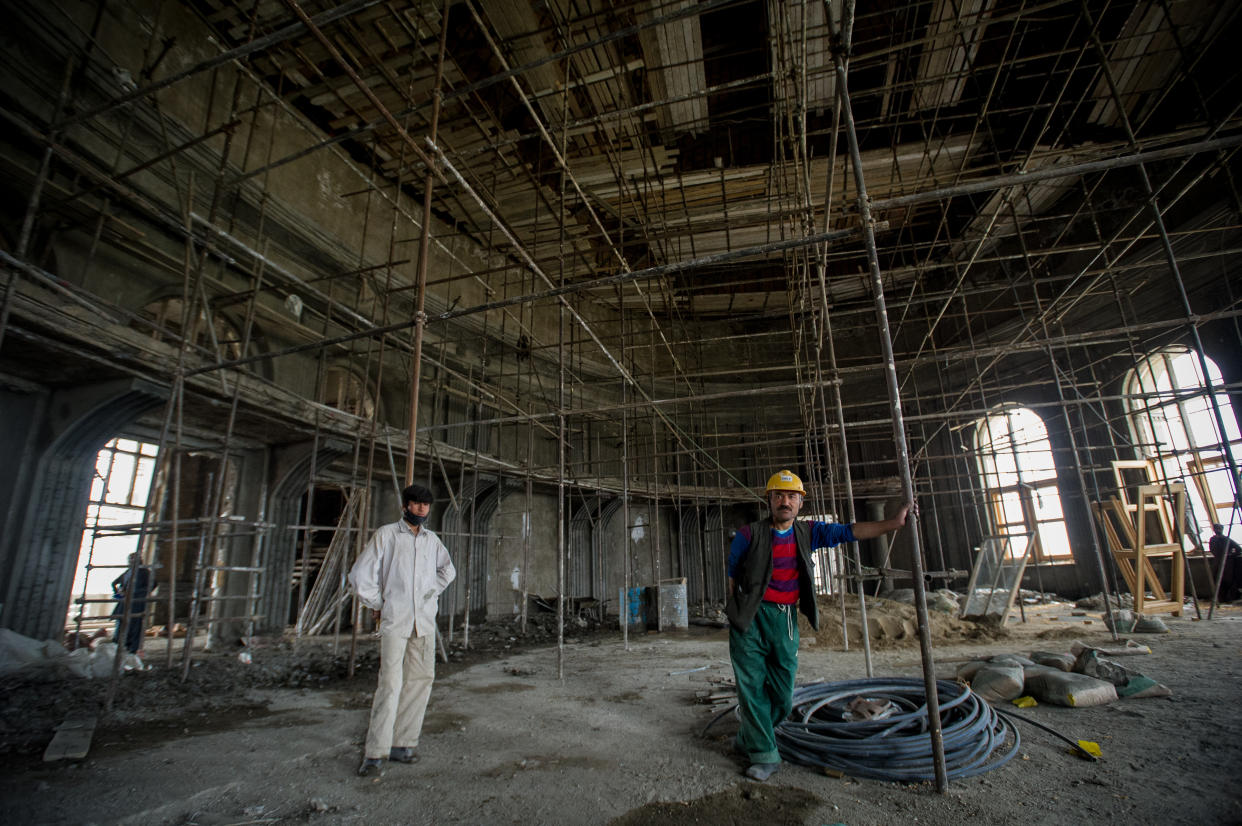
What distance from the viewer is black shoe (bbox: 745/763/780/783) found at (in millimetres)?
3521

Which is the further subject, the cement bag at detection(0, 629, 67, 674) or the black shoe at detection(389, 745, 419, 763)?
the cement bag at detection(0, 629, 67, 674)

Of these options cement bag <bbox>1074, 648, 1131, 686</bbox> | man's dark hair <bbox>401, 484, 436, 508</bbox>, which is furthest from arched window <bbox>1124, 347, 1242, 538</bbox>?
man's dark hair <bbox>401, 484, 436, 508</bbox>

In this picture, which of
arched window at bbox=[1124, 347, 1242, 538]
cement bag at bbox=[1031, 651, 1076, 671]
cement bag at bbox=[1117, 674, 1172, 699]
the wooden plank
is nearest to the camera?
the wooden plank

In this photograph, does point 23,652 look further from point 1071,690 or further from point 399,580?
point 1071,690

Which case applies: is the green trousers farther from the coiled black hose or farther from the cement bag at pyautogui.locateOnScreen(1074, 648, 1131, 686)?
the cement bag at pyautogui.locateOnScreen(1074, 648, 1131, 686)

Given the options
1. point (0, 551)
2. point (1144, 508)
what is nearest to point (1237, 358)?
point (1144, 508)

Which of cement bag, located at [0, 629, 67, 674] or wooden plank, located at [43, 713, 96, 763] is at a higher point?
cement bag, located at [0, 629, 67, 674]

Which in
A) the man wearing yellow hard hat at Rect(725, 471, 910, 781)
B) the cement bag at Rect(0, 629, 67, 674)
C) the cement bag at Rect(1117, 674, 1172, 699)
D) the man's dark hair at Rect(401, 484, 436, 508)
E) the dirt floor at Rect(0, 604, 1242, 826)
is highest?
the man's dark hair at Rect(401, 484, 436, 508)

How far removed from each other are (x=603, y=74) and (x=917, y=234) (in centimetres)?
1130

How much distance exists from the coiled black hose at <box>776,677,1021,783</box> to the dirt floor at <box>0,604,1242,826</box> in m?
0.10

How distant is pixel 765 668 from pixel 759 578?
2.14 ft

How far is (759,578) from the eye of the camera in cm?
400

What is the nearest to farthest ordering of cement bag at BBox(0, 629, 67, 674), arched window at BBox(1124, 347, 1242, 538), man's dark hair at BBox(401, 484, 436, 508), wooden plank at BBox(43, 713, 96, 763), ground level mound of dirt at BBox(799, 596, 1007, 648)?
wooden plank at BBox(43, 713, 96, 763)
man's dark hair at BBox(401, 484, 436, 508)
cement bag at BBox(0, 629, 67, 674)
ground level mound of dirt at BBox(799, 596, 1007, 648)
arched window at BBox(1124, 347, 1242, 538)

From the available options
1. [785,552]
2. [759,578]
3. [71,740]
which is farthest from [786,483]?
[71,740]
